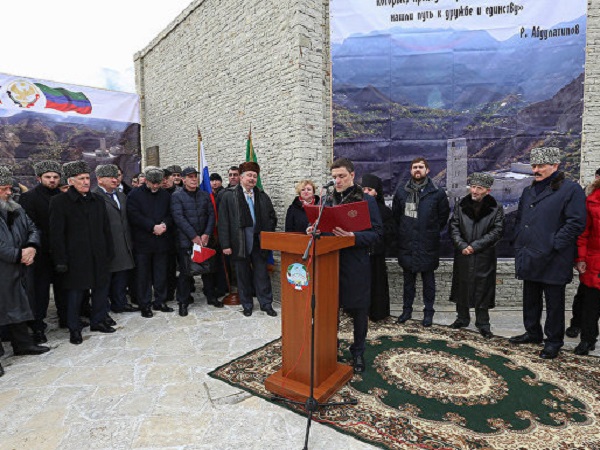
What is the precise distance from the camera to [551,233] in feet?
12.1

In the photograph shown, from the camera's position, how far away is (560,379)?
3357mm

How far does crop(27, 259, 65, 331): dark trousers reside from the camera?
14.1 feet

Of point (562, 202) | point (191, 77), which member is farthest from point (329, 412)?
point (191, 77)

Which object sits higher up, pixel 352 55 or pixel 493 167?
pixel 352 55

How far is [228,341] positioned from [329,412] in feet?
6.06

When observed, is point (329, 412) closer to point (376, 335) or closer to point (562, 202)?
point (376, 335)

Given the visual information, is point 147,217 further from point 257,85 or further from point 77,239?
point 257,85

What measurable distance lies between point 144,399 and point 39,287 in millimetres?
2379

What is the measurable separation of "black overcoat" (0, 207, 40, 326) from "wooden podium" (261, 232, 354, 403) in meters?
2.66

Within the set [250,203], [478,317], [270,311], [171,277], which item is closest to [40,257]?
[171,277]

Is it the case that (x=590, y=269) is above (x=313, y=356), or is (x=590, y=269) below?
above

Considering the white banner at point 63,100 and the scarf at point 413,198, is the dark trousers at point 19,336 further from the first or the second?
the white banner at point 63,100

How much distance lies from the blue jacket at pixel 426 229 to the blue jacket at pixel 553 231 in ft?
3.17

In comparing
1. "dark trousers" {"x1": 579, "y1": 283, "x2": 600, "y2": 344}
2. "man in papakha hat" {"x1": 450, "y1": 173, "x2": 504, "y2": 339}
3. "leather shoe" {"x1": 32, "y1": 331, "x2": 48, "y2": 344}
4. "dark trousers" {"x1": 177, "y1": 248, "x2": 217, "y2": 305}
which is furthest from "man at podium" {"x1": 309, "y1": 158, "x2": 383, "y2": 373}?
"leather shoe" {"x1": 32, "y1": 331, "x2": 48, "y2": 344}
